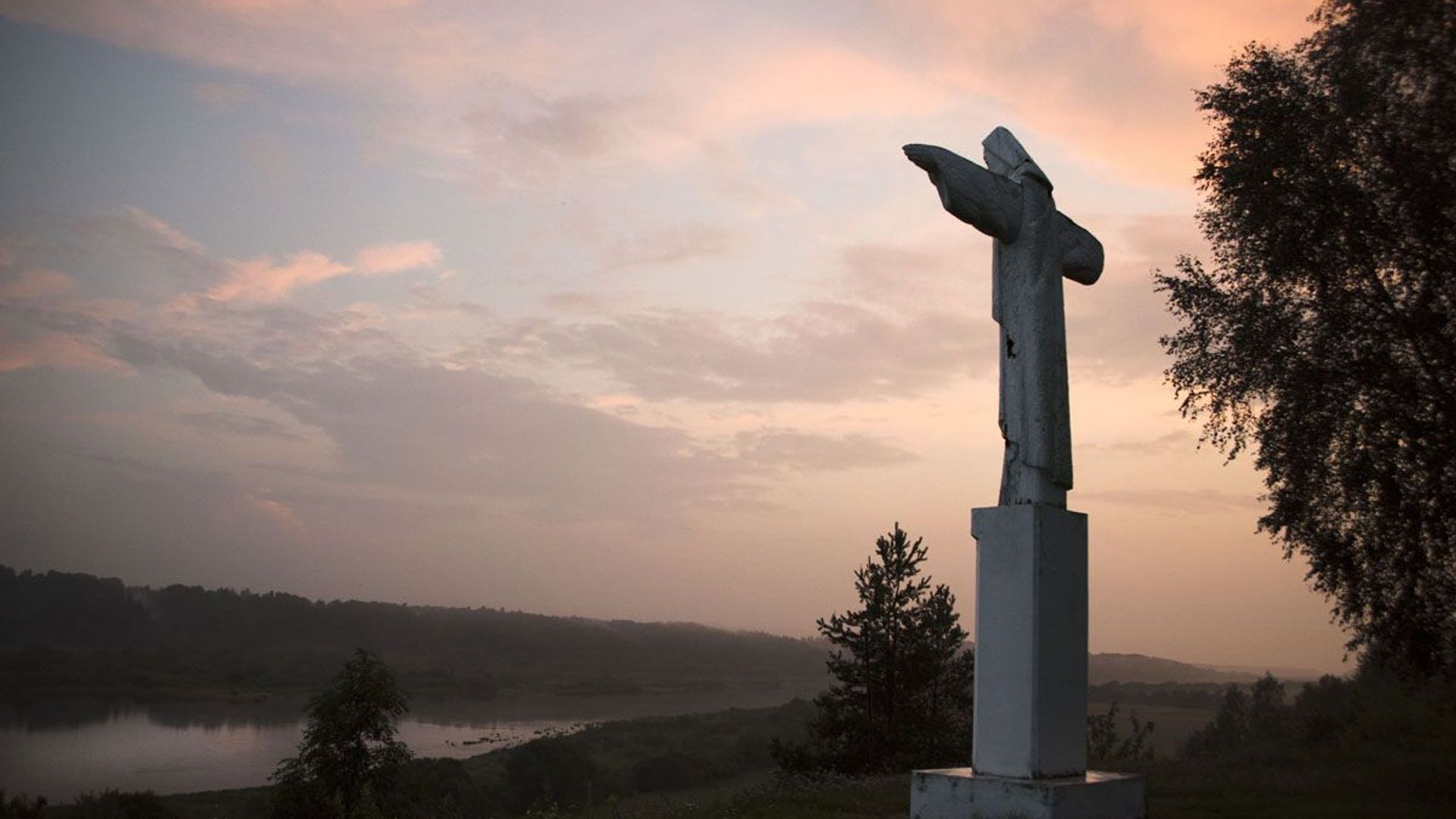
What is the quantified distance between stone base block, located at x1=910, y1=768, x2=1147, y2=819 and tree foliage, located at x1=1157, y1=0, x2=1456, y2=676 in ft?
34.3

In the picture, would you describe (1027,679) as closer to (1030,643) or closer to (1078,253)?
(1030,643)

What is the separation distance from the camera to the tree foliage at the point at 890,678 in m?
28.6

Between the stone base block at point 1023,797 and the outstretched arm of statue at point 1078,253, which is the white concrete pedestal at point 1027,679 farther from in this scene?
the outstretched arm of statue at point 1078,253

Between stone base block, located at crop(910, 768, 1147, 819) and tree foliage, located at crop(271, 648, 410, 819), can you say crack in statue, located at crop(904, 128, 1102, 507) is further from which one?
tree foliage, located at crop(271, 648, 410, 819)

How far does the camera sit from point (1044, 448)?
28.8 ft

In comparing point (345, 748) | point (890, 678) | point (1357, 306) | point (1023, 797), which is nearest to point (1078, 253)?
point (1023, 797)

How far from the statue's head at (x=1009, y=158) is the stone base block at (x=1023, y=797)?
5.03 metres

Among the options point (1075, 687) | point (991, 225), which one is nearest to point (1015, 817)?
point (1075, 687)

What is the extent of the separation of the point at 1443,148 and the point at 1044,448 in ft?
37.9

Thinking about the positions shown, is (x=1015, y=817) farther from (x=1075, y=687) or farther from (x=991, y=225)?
(x=991, y=225)

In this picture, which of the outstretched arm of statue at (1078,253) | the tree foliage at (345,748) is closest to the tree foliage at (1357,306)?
the outstretched arm of statue at (1078,253)

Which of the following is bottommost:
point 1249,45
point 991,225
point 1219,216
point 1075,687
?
point 1075,687

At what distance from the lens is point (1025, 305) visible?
363 inches

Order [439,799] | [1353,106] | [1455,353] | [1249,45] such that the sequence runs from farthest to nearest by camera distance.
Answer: [439,799], [1249,45], [1353,106], [1455,353]
